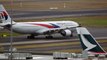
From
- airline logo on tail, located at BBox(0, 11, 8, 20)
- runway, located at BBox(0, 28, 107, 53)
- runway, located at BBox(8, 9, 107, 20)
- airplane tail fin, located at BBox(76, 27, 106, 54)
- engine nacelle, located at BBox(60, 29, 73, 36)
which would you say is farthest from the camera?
runway, located at BBox(8, 9, 107, 20)

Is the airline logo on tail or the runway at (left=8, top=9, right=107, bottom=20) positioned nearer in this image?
the airline logo on tail

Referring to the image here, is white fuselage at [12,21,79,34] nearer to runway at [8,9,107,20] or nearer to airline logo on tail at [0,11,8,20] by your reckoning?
airline logo on tail at [0,11,8,20]

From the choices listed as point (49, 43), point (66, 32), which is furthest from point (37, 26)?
point (49, 43)

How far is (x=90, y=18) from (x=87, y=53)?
79427 mm

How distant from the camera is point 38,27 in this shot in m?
104

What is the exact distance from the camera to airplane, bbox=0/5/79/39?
10262 cm

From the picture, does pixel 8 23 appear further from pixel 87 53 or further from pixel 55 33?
pixel 87 53

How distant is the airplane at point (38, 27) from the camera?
103m

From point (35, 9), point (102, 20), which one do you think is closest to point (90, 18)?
point (102, 20)

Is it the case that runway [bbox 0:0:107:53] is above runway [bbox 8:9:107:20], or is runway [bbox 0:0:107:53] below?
above

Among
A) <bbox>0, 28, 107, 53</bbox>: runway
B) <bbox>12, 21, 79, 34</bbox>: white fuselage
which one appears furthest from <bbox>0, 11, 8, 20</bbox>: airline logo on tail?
<bbox>0, 28, 107, 53</bbox>: runway

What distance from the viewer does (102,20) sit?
132375 millimetres

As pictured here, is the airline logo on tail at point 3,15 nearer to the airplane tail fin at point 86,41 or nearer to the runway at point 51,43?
the runway at point 51,43

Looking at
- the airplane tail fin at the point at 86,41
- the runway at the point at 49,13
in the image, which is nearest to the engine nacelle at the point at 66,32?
the runway at the point at 49,13
